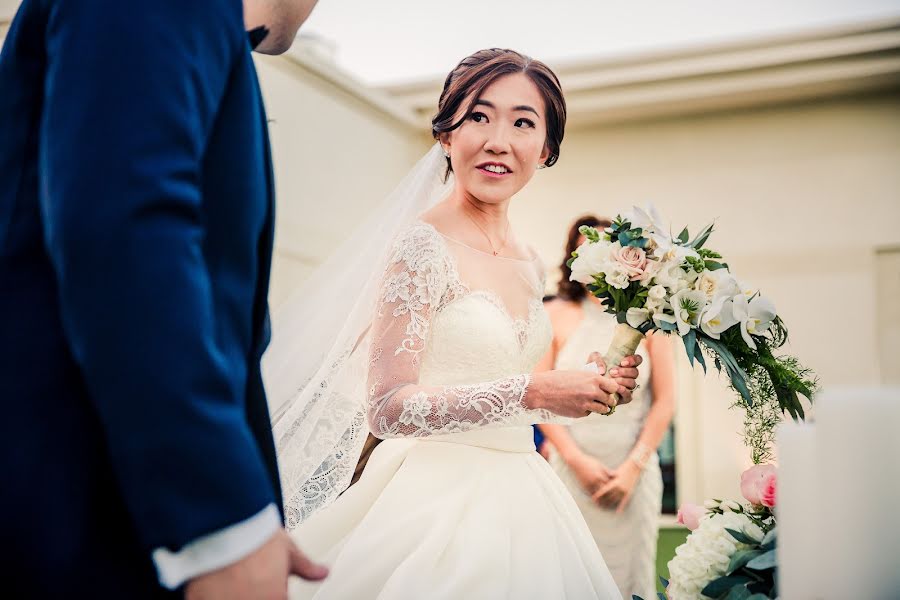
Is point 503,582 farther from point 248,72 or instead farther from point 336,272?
point 248,72

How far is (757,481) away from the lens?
1609 mm

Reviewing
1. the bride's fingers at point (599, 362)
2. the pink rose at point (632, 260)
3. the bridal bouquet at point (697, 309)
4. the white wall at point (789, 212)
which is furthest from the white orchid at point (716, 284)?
the white wall at point (789, 212)

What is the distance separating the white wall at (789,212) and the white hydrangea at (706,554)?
558 centimetres

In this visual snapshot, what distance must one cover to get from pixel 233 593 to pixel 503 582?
0.94 metres

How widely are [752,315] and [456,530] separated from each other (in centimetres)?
70

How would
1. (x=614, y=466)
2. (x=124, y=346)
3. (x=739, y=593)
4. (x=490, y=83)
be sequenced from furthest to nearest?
(x=614, y=466) < (x=490, y=83) < (x=739, y=593) < (x=124, y=346)

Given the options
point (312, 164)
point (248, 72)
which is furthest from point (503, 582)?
point (312, 164)

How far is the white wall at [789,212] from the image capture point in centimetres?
703

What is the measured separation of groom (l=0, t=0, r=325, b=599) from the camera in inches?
29.1

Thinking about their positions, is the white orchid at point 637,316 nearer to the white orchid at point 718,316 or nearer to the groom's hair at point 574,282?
the white orchid at point 718,316

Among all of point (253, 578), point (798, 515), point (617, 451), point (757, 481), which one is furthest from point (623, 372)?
point (617, 451)

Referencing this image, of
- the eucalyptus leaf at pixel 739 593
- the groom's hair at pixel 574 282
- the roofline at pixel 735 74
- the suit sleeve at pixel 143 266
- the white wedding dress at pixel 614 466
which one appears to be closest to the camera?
the suit sleeve at pixel 143 266

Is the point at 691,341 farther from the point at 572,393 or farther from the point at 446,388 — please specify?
the point at 446,388

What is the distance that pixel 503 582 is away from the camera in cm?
162
